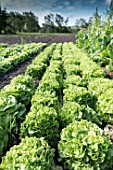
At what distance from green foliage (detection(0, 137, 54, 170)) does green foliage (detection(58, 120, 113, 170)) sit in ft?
0.96

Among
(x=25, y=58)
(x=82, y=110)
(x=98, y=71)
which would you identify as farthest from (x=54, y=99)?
(x=25, y=58)

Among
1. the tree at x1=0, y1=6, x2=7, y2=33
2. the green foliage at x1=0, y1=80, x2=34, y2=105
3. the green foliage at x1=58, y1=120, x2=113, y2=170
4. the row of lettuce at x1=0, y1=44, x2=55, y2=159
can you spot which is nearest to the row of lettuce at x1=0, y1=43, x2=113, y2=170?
the green foliage at x1=58, y1=120, x2=113, y2=170

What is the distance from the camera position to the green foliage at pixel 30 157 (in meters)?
2.55

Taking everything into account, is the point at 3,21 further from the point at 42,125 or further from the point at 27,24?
the point at 42,125

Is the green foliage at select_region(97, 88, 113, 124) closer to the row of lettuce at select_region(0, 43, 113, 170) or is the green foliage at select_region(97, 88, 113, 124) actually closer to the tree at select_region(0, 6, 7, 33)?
the row of lettuce at select_region(0, 43, 113, 170)

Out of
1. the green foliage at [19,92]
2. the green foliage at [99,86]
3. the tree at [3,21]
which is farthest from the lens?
the tree at [3,21]

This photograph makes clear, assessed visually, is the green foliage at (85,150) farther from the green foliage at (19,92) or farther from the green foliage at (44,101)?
the green foliage at (19,92)

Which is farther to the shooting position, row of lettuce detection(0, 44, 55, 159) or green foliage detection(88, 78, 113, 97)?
green foliage detection(88, 78, 113, 97)

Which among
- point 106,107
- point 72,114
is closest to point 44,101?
point 72,114

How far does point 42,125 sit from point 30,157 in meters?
0.89

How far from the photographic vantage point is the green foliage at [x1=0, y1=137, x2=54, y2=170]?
2555mm

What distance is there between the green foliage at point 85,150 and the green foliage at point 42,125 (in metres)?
0.44

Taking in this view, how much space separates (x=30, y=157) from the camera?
103 inches

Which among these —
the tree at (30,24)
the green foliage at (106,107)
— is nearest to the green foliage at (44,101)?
the green foliage at (106,107)
